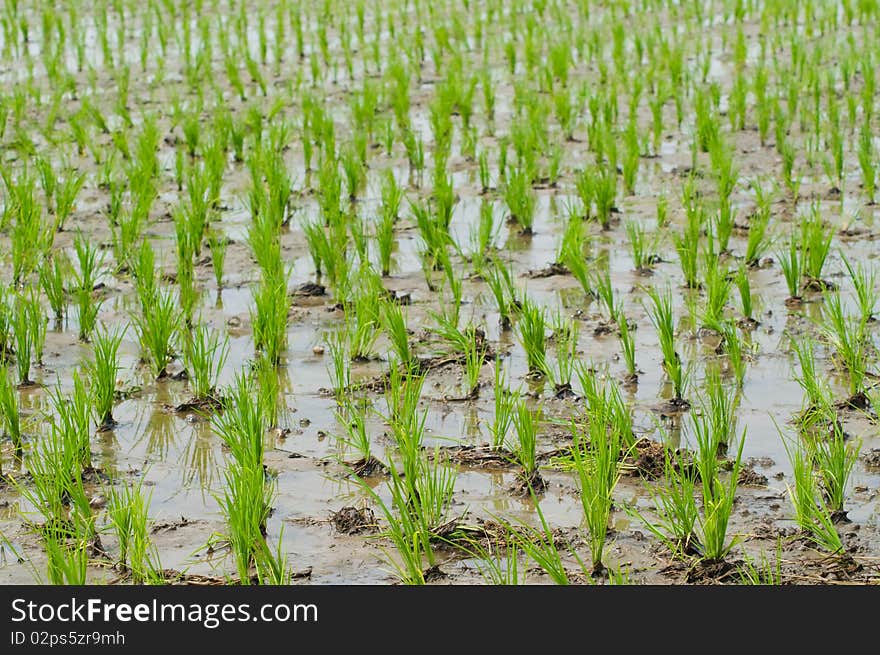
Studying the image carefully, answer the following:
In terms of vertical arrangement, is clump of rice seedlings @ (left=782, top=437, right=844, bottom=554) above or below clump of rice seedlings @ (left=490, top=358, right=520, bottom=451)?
below

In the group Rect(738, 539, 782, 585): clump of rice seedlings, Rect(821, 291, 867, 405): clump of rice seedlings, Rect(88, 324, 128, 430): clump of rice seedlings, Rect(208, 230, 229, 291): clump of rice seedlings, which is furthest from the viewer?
Rect(208, 230, 229, 291): clump of rice seedlings

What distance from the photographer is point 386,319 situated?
4145mm

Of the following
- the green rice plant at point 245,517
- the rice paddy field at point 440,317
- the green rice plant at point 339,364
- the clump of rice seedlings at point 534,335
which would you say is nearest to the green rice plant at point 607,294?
→ the rice paddy field at point 440,317

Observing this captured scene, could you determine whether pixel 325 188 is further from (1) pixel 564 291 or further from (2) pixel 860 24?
(2) pixel 860 24

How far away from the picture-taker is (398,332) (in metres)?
4.12

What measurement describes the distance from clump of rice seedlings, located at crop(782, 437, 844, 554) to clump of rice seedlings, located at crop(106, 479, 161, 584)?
1480mm

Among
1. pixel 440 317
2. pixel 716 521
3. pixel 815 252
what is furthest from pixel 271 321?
pixel 815 252

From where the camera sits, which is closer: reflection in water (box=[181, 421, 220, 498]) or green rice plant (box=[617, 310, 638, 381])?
reflection in water (box=[181, 421, 220, 498])

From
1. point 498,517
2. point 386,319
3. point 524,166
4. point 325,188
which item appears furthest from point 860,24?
point 498,517

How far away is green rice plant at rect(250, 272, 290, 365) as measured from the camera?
417 cm

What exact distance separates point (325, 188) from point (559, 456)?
7.64 feet

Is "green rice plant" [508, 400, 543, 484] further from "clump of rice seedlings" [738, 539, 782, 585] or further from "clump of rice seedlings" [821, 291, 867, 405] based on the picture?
"clump of rice seedlings" [821, 291, 867, 405]

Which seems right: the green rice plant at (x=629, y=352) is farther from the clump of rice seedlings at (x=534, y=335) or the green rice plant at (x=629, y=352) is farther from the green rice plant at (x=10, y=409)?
the green rice plant at (x=10, y=409)

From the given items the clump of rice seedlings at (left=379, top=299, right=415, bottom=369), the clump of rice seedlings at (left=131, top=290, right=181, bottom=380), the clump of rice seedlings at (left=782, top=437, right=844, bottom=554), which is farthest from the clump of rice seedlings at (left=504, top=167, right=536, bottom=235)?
the clump of rice seedlings at (left=782, top=437, right=844, bottom=554)
